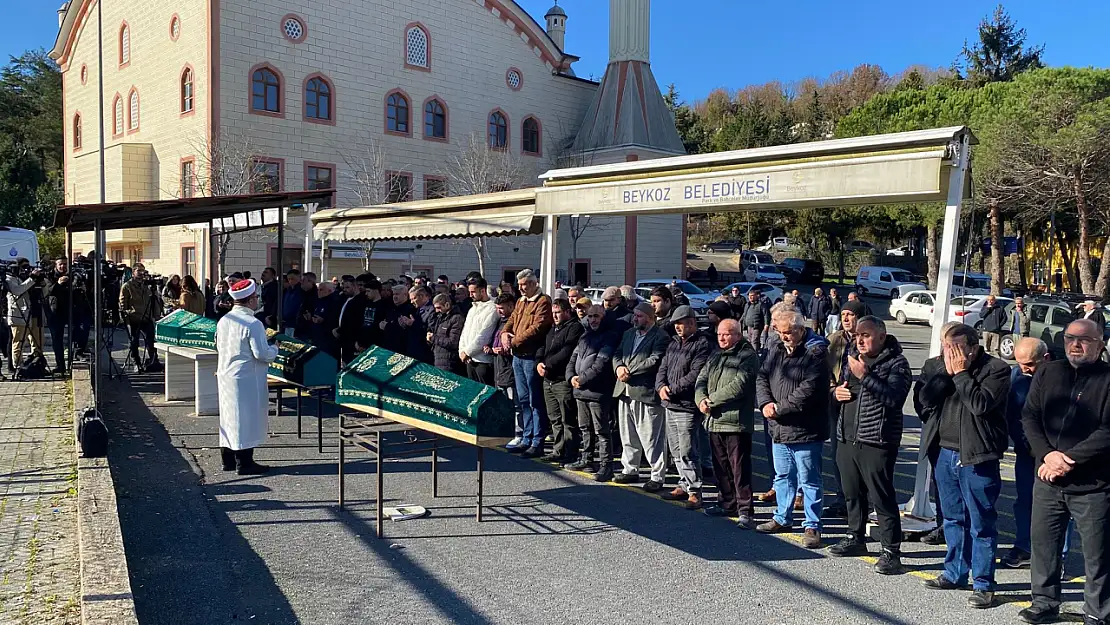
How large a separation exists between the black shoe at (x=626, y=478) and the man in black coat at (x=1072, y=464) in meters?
3.69

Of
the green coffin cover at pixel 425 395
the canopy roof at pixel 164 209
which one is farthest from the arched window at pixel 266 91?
the green coffin cover at pixel 425 395

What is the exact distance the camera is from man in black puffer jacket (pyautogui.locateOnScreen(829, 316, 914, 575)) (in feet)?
19.6

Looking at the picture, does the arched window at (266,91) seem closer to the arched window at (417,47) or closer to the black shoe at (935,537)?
the arched window at (417,47)

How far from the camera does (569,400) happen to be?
874cm

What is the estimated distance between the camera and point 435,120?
38.4m

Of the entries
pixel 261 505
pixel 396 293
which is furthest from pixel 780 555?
pixel 396 293

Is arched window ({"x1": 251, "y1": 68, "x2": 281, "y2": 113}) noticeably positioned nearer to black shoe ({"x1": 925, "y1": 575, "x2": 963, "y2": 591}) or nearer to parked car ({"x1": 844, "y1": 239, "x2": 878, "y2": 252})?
black shoe ({"x1": 925, "y1": 575, "x2": 963, "y2": 591})

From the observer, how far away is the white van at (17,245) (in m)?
22.6

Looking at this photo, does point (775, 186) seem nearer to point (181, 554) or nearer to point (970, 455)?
point (970, 455)

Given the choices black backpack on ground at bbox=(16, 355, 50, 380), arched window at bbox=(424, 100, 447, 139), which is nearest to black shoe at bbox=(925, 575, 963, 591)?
black backpack on ground at bbox=(16, 355, 50, 380)

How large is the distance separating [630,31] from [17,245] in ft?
90.8

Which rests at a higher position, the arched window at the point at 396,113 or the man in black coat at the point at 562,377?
the arched window at the point at 396,113

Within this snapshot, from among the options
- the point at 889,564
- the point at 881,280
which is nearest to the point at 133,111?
the point at 881,280

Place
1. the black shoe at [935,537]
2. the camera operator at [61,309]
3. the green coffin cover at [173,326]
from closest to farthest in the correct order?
the black shoe at [935,537], the green coffin cover at [173,326], the camera operator at [61,309]
